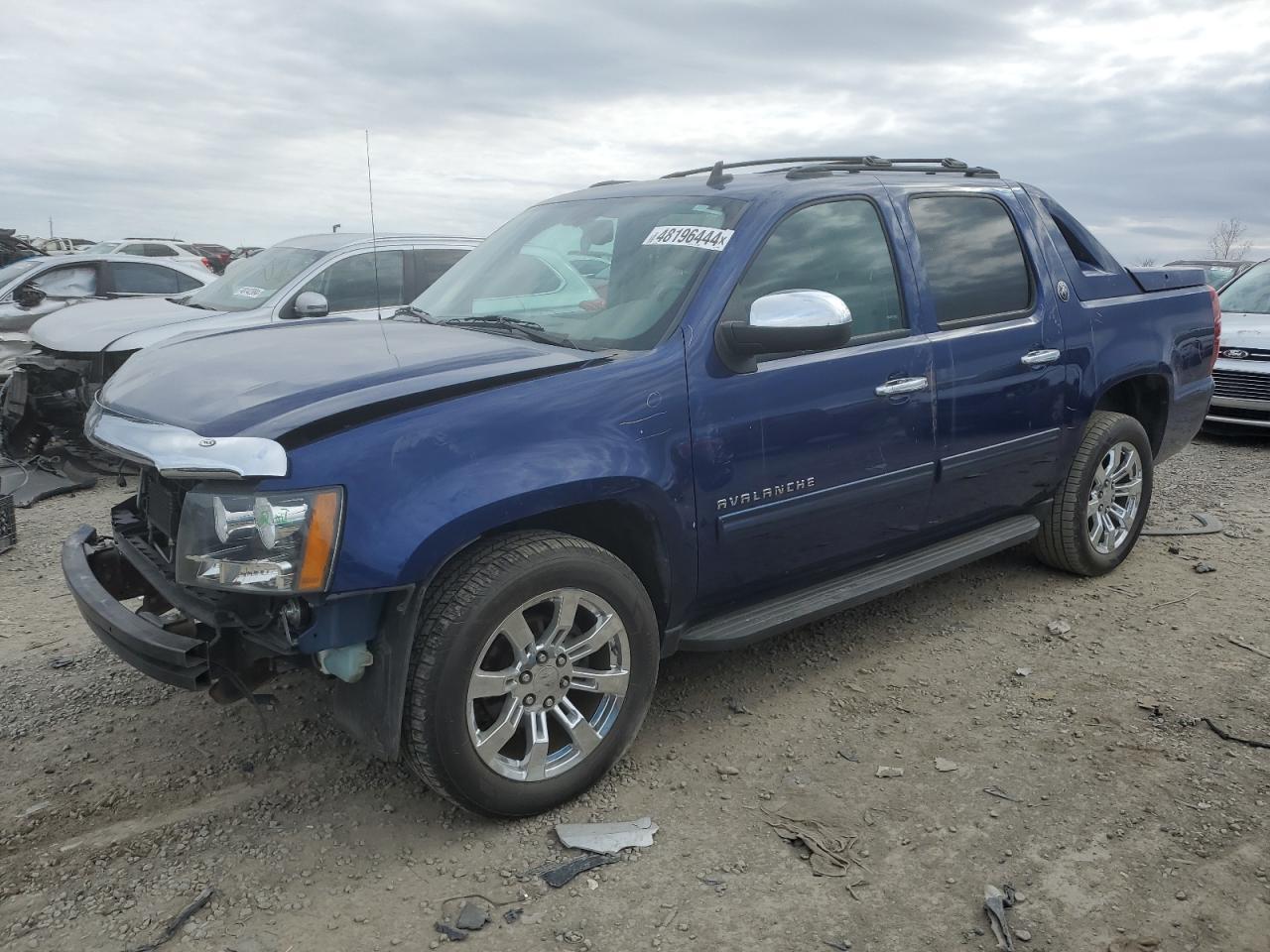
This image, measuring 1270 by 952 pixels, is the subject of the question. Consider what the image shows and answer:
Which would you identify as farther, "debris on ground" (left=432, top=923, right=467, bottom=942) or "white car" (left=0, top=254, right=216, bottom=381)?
"white car" (left=0, top=254, right=216, bottom=381)

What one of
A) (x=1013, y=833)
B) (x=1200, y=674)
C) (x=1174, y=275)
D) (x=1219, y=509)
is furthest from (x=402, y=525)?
(x=1219, y=509)

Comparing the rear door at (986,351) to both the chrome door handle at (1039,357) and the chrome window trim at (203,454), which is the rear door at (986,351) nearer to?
the chrome door handle at (1039,357)

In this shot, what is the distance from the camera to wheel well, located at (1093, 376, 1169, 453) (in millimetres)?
5145

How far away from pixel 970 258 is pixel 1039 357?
53cm

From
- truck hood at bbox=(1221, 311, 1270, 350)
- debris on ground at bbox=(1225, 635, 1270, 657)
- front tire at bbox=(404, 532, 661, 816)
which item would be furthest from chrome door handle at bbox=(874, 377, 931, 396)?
truck hood at bbox=(1221, 311, 1270, 350)

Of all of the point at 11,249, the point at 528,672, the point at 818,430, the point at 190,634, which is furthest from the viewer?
the point at 11,249

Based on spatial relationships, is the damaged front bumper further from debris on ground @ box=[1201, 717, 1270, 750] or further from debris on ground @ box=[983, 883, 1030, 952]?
debris on ground @ box=[1201, 717, 1270, 750]

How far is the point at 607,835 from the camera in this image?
2.96 meters

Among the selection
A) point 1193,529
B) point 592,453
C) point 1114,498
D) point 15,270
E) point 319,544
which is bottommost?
point 1193,529

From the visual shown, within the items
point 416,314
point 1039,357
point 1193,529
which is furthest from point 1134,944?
point 1193,529

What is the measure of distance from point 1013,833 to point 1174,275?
355cm

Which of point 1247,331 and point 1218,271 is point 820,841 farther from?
point 1218,271

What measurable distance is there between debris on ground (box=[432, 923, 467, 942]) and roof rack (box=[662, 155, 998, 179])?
8.78 ft

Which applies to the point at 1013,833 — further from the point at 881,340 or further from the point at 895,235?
the point at 895,235
